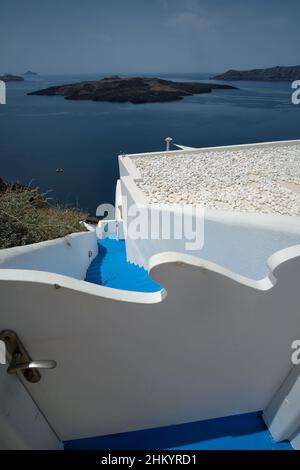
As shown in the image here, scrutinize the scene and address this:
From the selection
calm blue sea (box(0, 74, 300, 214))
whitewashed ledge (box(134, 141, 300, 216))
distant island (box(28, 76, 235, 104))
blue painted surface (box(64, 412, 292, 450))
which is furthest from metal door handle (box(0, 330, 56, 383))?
distant island (box(28, 76, 235, 104))

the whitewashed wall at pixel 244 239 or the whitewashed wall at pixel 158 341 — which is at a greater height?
the whitewashed wall at pixel 244 239

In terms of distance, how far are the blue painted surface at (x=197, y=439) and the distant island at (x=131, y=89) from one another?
124 ft

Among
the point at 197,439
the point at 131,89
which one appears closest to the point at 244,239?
the point at 197,439

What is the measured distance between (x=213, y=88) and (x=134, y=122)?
46.5 feet

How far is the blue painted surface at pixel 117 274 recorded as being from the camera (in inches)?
159

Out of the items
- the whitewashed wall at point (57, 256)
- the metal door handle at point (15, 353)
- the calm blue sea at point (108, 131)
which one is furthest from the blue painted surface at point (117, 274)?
the calm blue sea at point (108, 131)

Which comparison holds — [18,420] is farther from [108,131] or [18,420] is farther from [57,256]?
[108,131]

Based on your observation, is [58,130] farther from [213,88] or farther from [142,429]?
[142,429]

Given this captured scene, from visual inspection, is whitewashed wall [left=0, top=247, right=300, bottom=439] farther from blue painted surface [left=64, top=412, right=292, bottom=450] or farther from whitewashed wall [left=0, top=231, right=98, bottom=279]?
whitewashed wall [left=0, top=231, right=98, bottom=279]

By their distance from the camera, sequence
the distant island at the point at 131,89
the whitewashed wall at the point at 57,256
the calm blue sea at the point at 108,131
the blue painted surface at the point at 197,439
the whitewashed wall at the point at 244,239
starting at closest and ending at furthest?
the blue painted surface at the point at 197,439, the whitewashed wall at the point at 57,256, the whitewashed wall at the point at 244,239, the calm blue sea at the point at 108,131, the distant island at the point at 131,89

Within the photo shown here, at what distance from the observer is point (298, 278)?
1455 mm

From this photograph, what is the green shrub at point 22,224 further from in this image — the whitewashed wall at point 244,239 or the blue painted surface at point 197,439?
the blue painted surface at point 197,439

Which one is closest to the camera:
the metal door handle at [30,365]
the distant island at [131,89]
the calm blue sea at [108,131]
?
the metal door handle at [30,365]
